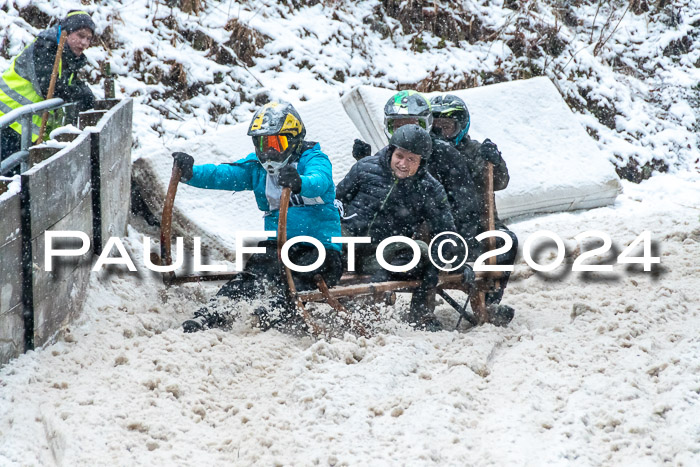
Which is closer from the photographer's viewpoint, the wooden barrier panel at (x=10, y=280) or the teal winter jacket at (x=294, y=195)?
the wooden barrier panel at (x=10, y=280)

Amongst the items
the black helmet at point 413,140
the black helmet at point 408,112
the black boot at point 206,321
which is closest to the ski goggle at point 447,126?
the black helmet at point 408,112

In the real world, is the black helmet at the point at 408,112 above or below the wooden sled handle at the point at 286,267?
above

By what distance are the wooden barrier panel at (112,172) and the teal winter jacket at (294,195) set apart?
70 cm

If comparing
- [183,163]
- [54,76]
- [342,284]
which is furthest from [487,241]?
[54,76]

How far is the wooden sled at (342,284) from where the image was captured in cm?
455

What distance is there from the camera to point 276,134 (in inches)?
187

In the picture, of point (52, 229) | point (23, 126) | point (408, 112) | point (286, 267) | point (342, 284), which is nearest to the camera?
point (52, 229)

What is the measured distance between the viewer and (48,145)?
4.61 metres

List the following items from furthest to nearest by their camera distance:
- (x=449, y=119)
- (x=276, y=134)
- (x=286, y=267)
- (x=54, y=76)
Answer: (x=54, y=76) < (x=449, y=119) < (x=276, y=134) < (x=286, y=267)

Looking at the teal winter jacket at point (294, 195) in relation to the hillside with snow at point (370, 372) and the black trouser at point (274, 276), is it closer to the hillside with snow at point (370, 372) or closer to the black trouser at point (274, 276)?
the black trouser at point (274, 276)

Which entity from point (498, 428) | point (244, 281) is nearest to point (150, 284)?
point (244, 281)

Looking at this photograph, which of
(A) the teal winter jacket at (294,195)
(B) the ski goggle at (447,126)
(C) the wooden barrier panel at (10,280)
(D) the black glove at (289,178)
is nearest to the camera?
(C) the wooden barrier panel at (10,280)

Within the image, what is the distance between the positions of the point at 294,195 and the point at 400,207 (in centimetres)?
77

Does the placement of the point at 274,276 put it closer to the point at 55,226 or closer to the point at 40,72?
the point at 55,226
